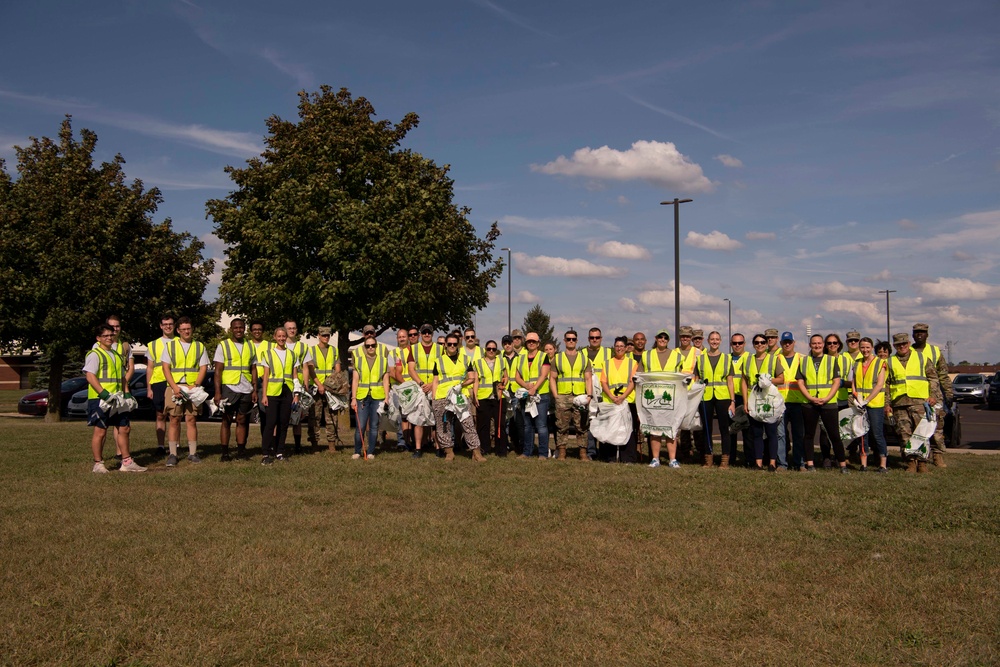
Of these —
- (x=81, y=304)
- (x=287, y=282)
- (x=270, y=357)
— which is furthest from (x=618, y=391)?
(x=81, y=304)

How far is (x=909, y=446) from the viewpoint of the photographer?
10.8 m

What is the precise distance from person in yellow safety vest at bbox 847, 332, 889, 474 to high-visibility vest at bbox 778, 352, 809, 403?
77 cm

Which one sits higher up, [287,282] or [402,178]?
[402,178]

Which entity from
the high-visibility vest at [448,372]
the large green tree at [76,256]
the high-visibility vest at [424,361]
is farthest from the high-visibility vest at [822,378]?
the large green tree at [76,256]

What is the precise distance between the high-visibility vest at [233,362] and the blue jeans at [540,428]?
4243 mm

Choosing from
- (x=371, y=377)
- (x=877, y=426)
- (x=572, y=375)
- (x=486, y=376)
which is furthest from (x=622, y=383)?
(x=371, y=377)

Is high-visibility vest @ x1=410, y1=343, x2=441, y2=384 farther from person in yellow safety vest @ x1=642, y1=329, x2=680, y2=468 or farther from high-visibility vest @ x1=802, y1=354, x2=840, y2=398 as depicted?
high-visibility vest @ x1=802, y1=354, x2=840, y2=398

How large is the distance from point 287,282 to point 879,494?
15.6m

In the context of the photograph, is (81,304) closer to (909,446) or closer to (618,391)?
(618,391)

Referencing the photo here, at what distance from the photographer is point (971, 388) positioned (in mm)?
40969

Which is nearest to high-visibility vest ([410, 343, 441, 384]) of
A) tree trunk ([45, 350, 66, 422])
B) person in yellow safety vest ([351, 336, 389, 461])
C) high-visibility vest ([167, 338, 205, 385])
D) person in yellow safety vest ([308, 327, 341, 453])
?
person in yellow safety vest ([351, 336, 389, 461])

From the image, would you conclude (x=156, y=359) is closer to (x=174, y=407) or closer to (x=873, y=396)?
(x=174, y=407)

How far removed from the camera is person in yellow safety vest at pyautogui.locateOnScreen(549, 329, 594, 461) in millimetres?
12164

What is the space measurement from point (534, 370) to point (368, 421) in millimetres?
2620
